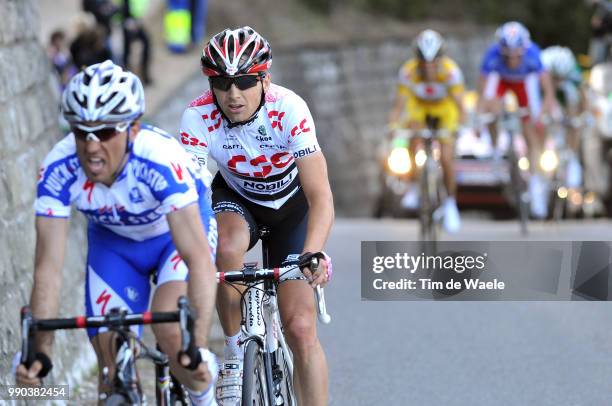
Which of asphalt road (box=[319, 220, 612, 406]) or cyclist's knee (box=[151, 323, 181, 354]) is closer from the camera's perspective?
cyclist's knee (box=[151, 323, 181, 354])

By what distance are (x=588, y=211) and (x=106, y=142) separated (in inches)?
787

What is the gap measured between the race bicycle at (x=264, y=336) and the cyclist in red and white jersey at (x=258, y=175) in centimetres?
8

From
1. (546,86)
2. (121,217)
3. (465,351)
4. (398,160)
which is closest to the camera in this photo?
(121,217)

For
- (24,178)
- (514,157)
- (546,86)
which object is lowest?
(514,157)

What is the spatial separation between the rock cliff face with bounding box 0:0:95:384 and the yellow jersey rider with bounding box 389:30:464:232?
4112mm

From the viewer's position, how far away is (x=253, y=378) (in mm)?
6332

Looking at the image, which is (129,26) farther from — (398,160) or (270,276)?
(270,276)

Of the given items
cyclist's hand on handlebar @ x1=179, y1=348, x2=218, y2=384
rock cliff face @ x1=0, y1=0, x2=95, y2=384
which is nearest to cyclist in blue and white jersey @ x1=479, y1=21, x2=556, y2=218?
rock cliff face @ x1=0, y1=0, x2=95, y2=384

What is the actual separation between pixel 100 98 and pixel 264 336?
5.58ft

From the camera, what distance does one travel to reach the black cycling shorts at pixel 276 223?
7035 millimetres

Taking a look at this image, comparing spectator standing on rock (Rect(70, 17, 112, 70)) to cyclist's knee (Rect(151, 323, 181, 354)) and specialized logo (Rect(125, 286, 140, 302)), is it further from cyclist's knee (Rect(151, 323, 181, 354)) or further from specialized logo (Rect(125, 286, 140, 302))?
cyclist's knee (Rect(151, 323, 181, 354))

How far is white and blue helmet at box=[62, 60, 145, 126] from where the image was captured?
5.28m

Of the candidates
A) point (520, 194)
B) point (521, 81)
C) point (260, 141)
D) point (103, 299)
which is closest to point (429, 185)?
point (521, 81)

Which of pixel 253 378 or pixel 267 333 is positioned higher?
pixel 267 333
